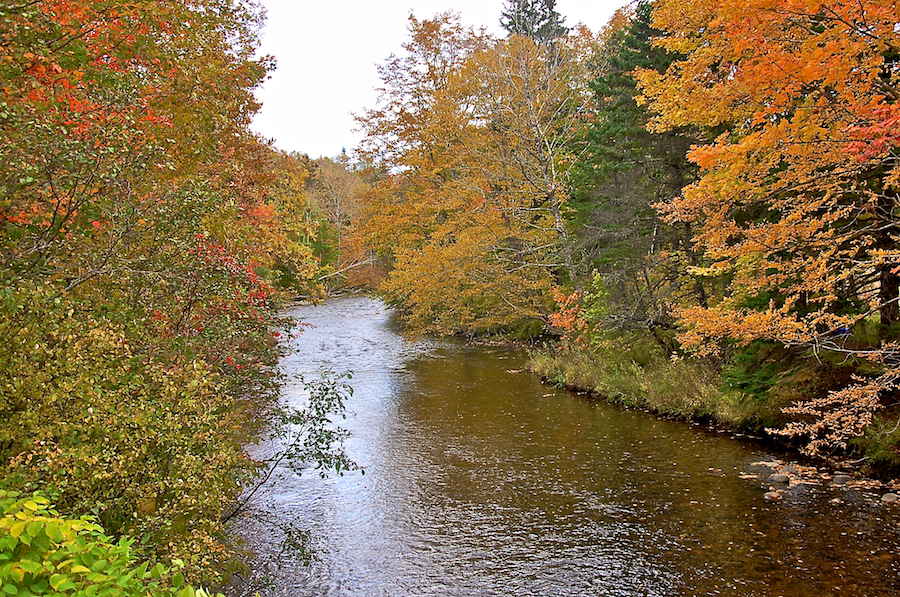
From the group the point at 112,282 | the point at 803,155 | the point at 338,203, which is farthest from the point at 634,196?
the point at 338,203

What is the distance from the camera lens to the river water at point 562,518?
238 inches

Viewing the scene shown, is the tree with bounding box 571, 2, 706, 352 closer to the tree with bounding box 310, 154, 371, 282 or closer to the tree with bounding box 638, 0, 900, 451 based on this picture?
the tree with bounding box 638, 0, 900, 451

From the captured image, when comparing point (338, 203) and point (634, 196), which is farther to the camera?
point (338, 203)

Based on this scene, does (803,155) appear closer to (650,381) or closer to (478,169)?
(650,381)

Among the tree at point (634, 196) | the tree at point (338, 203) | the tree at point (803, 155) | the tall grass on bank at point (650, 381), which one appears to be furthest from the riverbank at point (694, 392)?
the tree at point (338, 203)

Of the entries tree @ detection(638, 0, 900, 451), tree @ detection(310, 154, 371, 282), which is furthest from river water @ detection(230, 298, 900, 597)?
tree @ detection(310, 154, 371, 282)

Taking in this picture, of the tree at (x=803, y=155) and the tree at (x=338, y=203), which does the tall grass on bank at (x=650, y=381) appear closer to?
the tree at (x=803, y=155)

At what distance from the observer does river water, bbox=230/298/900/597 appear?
6055mm

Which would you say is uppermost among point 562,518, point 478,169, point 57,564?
point 478,169

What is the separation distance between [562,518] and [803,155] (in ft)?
18.6

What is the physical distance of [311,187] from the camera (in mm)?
54250

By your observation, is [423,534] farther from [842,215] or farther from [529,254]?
[529,254]

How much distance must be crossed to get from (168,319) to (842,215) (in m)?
8.45

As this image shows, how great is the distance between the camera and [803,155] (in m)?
7.20
